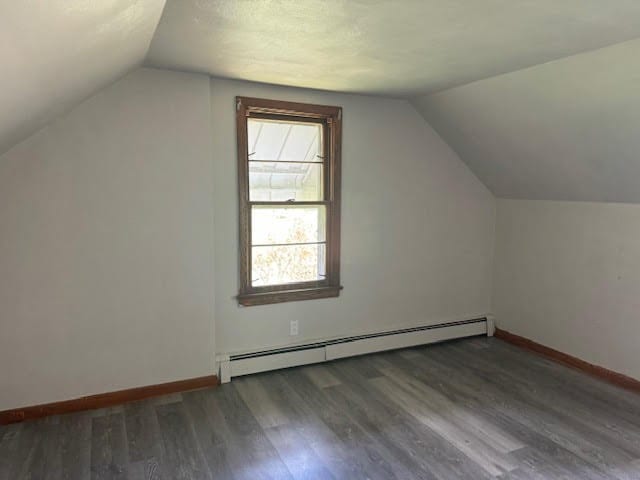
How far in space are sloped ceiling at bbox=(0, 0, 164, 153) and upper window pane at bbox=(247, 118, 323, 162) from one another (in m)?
0.99

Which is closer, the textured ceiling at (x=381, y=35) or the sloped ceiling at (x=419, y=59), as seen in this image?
the sloped ceiling at (x=419, y=59)

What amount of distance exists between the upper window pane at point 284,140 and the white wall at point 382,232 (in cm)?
19

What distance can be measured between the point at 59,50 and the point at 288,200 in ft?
6.93

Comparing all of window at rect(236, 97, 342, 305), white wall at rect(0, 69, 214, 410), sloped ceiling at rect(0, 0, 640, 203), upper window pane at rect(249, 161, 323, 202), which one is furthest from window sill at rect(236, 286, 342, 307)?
sloped ceiling at rect(0, 0, 640, 203)

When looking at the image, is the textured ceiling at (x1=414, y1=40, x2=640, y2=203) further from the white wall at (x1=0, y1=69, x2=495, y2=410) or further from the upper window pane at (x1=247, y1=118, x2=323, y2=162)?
the upper window pane at (x1=247, y1=118, x2=323, y2=162)

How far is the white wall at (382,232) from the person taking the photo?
3.23m

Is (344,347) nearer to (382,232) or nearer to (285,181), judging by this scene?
(382,232)

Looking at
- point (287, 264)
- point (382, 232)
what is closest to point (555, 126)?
point (382, 232)

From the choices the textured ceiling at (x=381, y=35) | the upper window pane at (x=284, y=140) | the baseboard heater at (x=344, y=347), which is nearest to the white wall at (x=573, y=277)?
the baseboard heater at (x=344, y=347)

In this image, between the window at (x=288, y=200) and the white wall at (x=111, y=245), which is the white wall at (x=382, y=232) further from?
the white wall at (x=111, y=245)

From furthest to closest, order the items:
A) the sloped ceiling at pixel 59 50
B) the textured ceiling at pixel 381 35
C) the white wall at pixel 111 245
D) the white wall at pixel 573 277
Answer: the white wall at pixel 573 277 → the white wall at pixel 111 245 → the textured ceiling at pixel 381 35 → the sloped ceiling at pixel 59 50

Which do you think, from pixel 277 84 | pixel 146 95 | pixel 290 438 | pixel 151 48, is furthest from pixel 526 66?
pixel 290 438

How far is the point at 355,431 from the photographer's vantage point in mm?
2576

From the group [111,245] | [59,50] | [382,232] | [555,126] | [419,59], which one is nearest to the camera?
[59,50]
